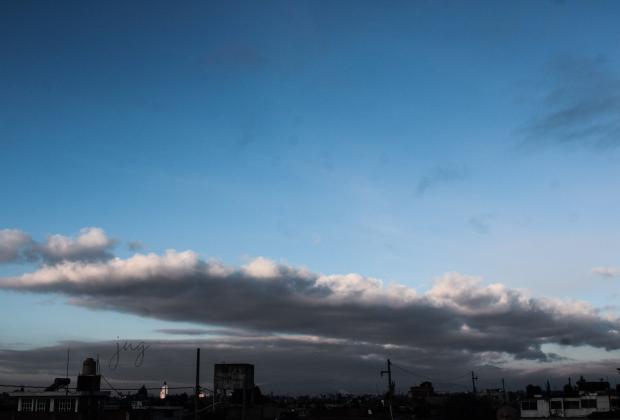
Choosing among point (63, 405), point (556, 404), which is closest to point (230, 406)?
point (63, 405)

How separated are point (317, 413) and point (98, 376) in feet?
278

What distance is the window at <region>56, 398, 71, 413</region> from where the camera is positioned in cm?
8512

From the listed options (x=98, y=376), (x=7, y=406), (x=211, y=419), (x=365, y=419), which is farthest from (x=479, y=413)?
(x=7, y=406)

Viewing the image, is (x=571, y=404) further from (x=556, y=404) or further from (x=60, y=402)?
(x=60, y=402)

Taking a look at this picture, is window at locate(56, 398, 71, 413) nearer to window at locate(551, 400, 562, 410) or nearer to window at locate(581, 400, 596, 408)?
window at locate(551, 400, 562, 410)

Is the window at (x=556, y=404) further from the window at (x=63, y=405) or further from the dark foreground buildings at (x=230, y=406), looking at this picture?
the window at (x=63, y=405)

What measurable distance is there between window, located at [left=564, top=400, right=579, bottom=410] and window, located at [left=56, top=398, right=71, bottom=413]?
89841mm

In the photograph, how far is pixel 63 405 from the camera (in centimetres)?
8544

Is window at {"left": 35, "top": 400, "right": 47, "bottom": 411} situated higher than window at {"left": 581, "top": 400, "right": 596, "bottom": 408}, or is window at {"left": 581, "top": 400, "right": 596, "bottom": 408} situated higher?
window at {"left": 35, "top": 400, "right": 47, "bottom": 411}

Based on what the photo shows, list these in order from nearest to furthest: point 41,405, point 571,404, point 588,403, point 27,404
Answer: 1. point 41,405
2. point 27,404
3. point 588,403
4. point 571,404

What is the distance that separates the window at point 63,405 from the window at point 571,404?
89841mm

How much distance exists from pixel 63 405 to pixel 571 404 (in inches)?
3610

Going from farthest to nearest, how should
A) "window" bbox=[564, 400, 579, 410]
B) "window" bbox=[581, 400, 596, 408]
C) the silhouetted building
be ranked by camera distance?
"window" bbox=[564, 400, 579, 410], "window" bbox=[581, 400, 596, 408], the silhouetted building

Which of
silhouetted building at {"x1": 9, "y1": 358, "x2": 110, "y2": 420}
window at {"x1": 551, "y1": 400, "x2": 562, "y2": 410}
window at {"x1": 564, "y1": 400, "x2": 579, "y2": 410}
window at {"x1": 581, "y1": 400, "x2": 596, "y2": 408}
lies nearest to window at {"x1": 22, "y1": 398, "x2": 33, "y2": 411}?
silhouetted building at {"x1": 9, "y1": 358, "x2": 110, "y2": 420}
